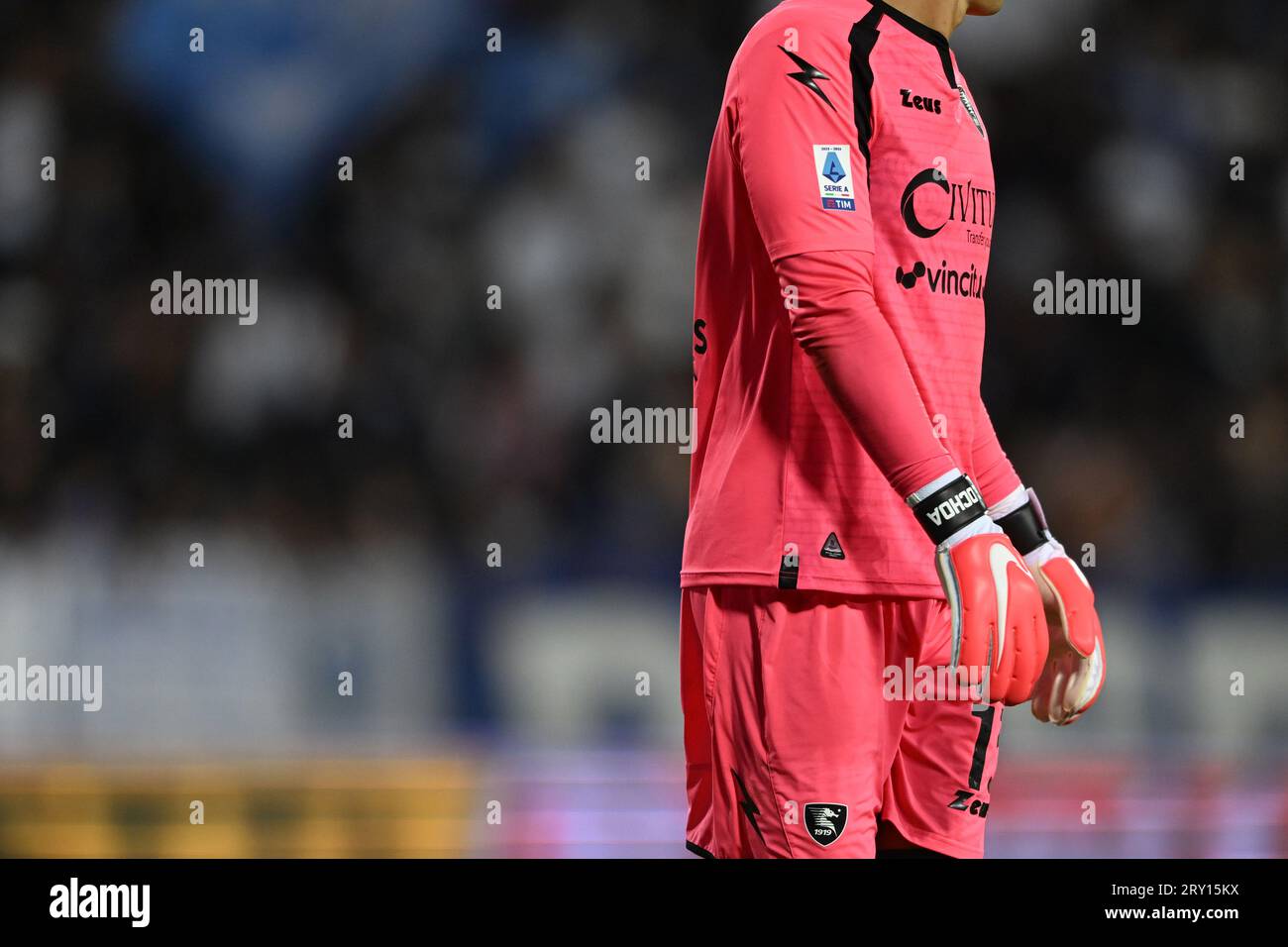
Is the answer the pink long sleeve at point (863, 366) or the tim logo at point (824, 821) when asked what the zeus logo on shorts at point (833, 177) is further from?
the tim logo at point (824, 821)

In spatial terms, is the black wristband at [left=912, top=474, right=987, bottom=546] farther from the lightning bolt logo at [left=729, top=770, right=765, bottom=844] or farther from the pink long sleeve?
the lightning bolt logo at [left=729, top=770, right=765, bottom=844]

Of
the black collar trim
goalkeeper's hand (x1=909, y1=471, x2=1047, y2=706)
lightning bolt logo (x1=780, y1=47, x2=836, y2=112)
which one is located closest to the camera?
goalkeeper's hand (x1=909, y1=471, x2=1047, y2=706)

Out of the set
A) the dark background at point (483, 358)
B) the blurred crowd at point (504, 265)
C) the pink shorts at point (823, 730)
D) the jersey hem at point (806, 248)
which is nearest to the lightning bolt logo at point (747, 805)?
the pink shorts at point (823, 730)

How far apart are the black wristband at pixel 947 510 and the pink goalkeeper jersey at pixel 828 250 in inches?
4.2

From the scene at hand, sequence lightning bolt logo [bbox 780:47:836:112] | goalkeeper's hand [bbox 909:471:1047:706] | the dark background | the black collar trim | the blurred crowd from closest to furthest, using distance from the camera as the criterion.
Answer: goalkeeper's hand [bbox 909:471:1047:706], lightning bolt logo [bbox 780:47:836:112], the black collar trim, the dark background, the blurred crowd

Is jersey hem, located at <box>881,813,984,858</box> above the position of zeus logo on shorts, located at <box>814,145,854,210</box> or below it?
below

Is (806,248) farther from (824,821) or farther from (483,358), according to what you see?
(483,358)

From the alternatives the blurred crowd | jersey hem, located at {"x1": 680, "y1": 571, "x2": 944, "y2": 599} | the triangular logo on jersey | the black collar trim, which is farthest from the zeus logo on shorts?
the blurred crowd

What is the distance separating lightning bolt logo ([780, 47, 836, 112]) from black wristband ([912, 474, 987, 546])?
0.37 m

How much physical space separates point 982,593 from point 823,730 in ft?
0.67

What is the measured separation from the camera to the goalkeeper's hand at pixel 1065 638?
132cm

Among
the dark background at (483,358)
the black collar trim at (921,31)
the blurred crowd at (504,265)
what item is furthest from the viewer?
the blurred crowd at (504,265)

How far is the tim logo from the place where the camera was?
1.24 m

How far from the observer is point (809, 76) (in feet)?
4.17
